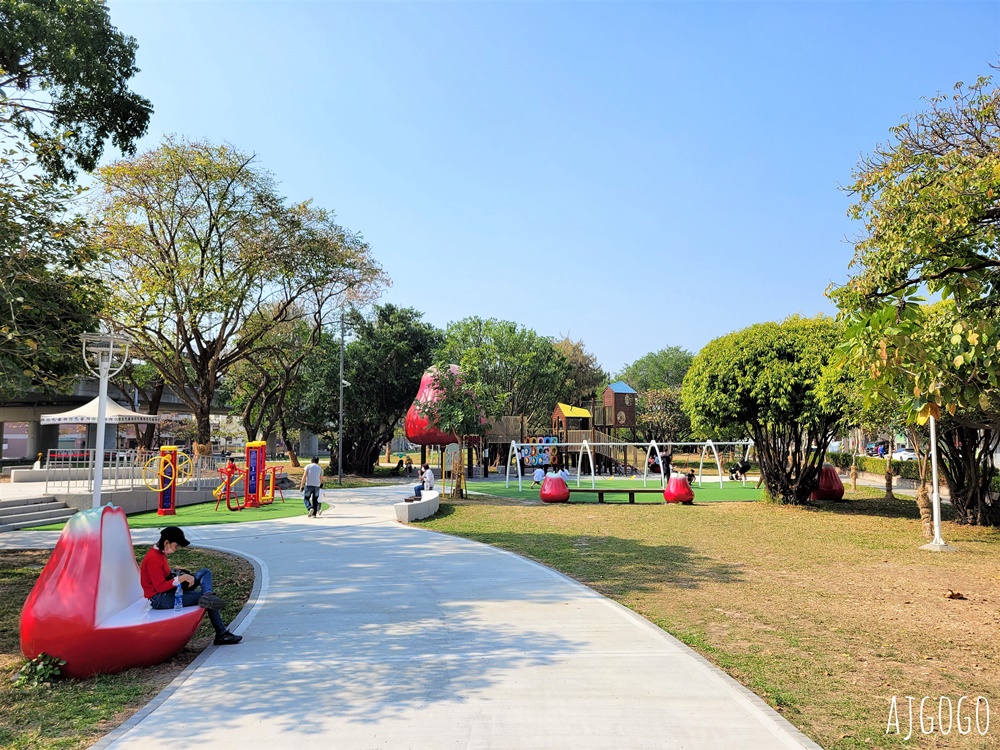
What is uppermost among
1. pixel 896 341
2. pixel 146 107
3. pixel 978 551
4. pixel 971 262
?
pixel 146 107

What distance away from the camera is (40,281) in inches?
354

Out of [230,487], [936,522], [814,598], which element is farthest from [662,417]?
[814,598]

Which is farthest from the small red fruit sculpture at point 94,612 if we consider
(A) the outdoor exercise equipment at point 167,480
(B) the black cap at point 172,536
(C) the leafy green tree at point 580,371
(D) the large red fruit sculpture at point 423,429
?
(C) the leafy green tree at point 580,371

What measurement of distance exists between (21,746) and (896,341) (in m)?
7.74

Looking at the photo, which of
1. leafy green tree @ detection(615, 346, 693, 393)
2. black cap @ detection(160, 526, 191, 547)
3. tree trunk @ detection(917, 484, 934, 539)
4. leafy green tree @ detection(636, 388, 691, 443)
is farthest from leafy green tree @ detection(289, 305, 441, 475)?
leafy green tree @ detection(615, 346, 693, 393)

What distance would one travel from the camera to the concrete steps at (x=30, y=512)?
1678cm

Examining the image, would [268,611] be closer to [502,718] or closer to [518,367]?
[502,718]

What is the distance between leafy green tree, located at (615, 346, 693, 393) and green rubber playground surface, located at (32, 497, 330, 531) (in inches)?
2497

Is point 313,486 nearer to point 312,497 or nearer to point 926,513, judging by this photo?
point 312,497

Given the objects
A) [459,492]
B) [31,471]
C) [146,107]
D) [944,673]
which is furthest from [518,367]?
[944,673]

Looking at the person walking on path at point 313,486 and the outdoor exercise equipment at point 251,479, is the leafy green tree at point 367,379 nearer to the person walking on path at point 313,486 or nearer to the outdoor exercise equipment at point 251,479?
the outdoor exercise equipment at point 251,479

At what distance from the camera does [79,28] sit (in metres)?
13.7

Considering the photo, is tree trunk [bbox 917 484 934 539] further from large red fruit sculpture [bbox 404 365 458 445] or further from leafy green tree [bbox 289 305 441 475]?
leafy green tree [bbox 289 305 441 475]

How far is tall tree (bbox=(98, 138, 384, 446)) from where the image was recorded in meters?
24.0
